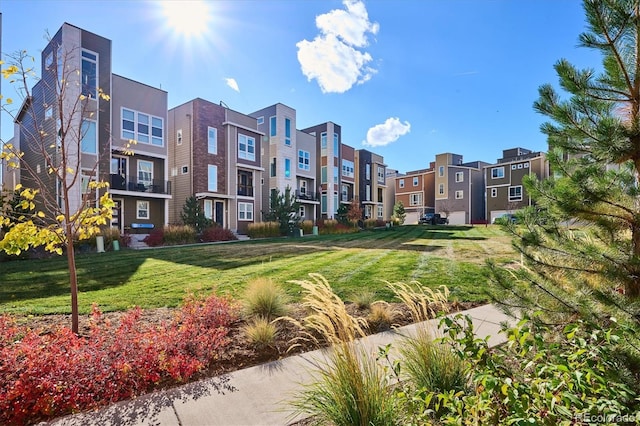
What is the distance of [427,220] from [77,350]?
43.8 metres

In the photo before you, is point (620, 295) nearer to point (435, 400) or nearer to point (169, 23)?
point (435, 400)

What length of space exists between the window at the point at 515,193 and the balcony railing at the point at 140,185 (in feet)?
134

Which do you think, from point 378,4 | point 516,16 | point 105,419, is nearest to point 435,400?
point 105,419

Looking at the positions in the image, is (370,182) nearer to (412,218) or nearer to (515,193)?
(412,218)

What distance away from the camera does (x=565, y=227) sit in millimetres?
3064

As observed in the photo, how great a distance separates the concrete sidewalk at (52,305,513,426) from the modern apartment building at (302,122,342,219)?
33.2m

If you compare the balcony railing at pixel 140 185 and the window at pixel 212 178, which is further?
the window at pixel 212 178

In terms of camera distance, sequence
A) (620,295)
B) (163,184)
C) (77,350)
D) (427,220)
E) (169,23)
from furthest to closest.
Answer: (427,220), (163,184), (169,23), (77,350), (620,295)

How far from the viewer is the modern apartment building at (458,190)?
45.8 m

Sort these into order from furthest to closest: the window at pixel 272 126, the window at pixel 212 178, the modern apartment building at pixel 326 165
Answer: the modern apartment building at pixel 326 165
the window at pixel 272 126
the window at pixel 212 178

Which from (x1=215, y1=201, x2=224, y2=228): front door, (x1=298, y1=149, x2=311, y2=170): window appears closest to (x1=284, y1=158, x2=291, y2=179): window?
(x1=298, y1=149, x2=311, y2=170): window

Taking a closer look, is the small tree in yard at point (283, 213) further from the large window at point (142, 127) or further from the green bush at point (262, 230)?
the large window at point (142, 127)

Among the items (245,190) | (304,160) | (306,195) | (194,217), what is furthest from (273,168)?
(194,217)

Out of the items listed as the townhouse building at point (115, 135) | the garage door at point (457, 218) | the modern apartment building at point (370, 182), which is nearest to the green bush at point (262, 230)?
the townhouse building at point (115, 135)
